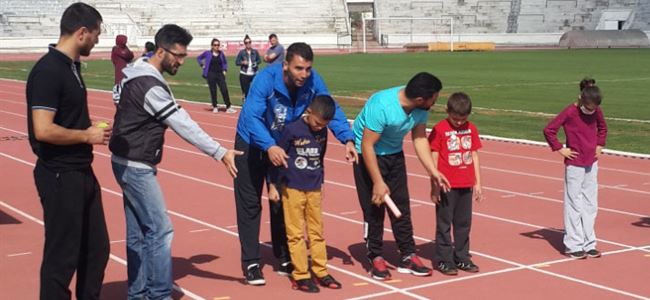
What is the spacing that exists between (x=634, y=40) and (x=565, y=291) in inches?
2458

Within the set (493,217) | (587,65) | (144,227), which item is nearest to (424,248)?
(493,217)

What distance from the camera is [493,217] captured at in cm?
1093

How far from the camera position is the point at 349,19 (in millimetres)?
79750

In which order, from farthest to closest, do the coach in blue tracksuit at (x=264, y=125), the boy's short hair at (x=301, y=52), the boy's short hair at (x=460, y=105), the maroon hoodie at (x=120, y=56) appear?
the maroon hoodie at (x=120, y=56)
the boy's short hair at (x=460, y=105)
the coach in blue tracksuit at (x=264, y=125)
the boy's short hair at (x=301, y=52)

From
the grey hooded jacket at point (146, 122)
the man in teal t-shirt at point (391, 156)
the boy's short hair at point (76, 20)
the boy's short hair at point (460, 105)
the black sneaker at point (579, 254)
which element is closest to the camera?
the boy's short hair at point (76, 20)

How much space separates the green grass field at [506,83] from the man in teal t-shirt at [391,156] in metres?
9.06

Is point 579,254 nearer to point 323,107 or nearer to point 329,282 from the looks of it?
point 329,282

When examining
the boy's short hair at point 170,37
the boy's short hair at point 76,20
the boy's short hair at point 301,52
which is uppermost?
the boy's short hair at point 76,20

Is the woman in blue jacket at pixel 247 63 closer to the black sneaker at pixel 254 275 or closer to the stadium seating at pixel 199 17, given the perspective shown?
the black sneaker at pixel 254 275

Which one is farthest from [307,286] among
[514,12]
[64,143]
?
[514,12]

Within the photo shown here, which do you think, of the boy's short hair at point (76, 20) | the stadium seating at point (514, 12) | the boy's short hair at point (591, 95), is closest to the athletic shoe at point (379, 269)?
the boy's short hair at point (591, 95)

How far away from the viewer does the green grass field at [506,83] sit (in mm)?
20672

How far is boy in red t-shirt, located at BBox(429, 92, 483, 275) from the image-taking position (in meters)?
8.41

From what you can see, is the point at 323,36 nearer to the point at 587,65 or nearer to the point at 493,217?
the point at 587,65
